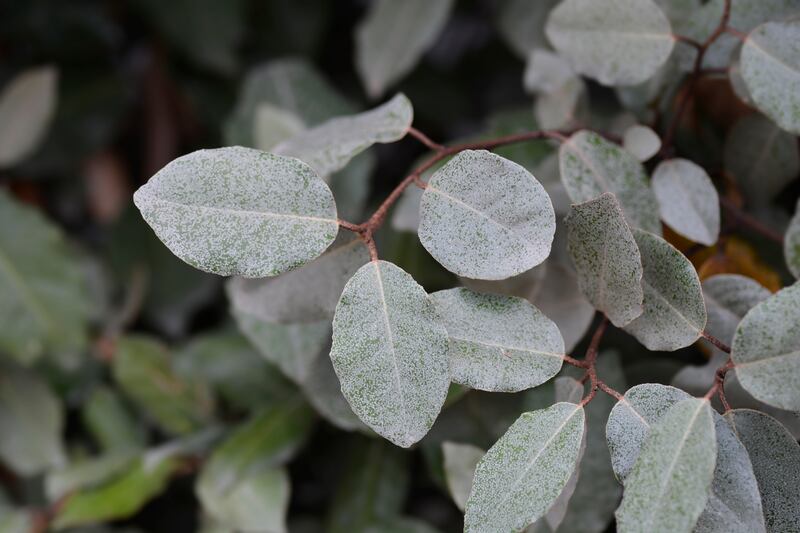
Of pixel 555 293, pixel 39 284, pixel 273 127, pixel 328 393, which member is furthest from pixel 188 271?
pixel 555 293

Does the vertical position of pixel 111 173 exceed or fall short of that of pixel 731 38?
it falls short

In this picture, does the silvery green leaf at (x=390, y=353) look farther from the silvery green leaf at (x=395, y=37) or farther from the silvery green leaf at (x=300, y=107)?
the silvery green leaf at (x=395, y=37)

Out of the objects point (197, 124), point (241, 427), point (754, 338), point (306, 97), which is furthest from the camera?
point (197, 124)

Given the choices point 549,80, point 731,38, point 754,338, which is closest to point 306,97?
point 549,80

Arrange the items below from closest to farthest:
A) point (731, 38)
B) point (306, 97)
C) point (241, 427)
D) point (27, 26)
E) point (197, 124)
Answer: point (731, 38) → point (241, 427) → point (306, 97) → point (27, 26) → point (197, 124)

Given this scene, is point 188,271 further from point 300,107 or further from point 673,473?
point 673,473

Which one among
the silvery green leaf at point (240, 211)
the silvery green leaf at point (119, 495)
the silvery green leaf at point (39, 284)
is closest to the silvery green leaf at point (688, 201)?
the silvery green leaf at point (240, 211)

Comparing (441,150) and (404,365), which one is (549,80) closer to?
(441,150)
